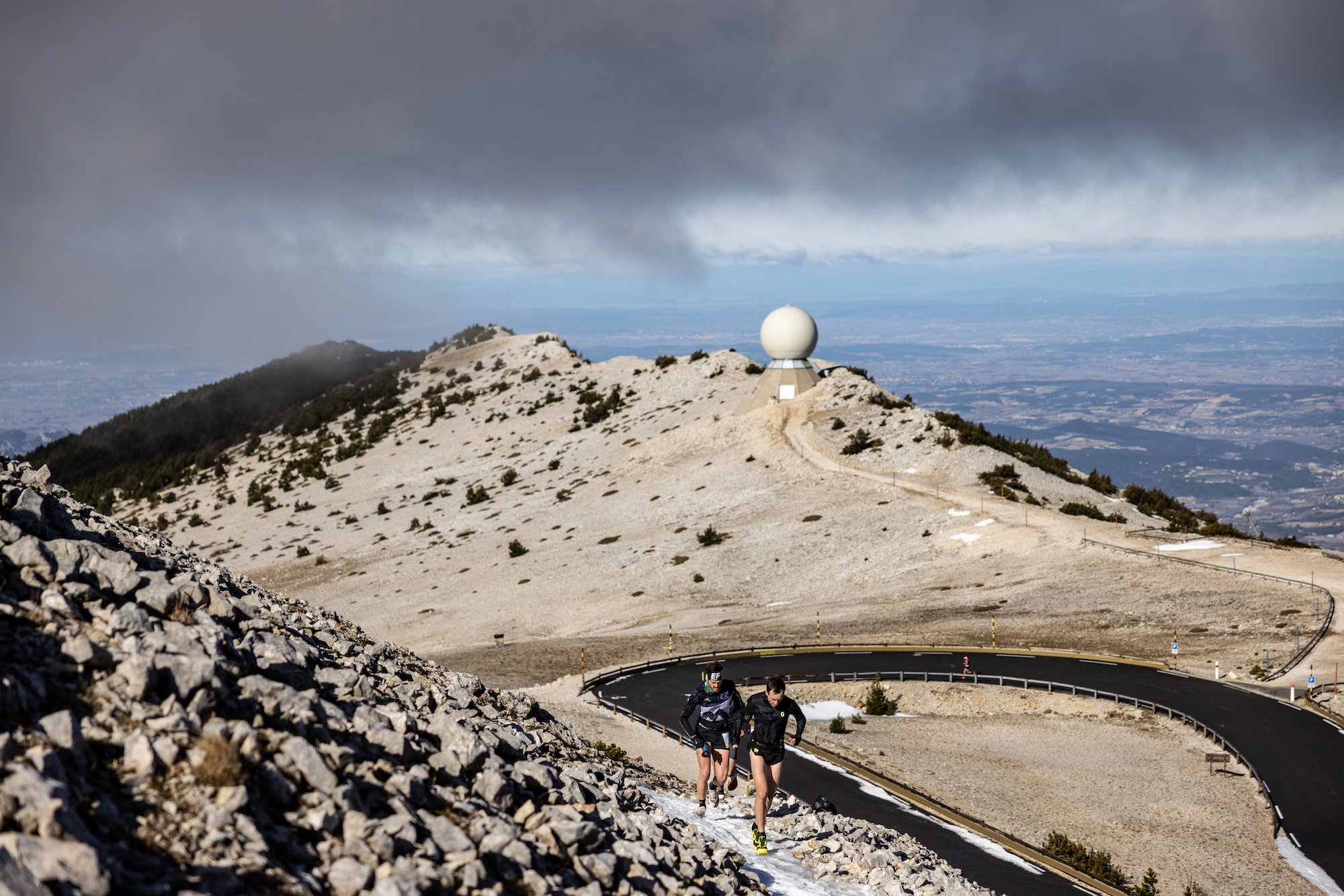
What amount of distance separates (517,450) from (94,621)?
65461 mm

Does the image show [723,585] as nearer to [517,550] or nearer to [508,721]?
[517,550]

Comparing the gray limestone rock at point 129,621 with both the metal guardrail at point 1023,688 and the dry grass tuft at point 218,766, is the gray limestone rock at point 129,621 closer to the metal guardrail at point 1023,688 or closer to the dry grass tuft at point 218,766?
the dry grass tuft at point 218,766

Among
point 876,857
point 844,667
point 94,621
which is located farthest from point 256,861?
point 844,667

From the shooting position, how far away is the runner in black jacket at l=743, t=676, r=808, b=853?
10734 millimetres

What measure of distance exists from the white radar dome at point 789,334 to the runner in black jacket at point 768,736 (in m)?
52.8

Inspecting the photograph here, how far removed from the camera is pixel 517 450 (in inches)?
2842

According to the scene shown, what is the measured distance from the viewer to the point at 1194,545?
3509cm

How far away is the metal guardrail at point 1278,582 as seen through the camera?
25.0 metres

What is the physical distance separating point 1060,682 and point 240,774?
24.7 meters

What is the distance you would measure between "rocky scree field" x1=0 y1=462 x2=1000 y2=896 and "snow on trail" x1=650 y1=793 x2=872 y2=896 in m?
0.28

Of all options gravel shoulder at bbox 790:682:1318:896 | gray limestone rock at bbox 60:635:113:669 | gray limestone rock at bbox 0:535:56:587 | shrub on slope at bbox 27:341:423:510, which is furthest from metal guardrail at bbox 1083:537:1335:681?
shrub on slope at bbox 27:341:423:510

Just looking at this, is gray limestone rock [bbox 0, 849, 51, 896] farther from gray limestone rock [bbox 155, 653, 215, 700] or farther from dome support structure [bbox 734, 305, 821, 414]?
dome support structure [bbox 734, 305, 821, 414]

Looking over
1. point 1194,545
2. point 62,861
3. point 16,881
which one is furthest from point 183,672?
point 1194,545

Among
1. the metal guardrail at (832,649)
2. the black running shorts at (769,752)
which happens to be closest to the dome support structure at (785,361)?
the metal guardrail at (832,649)
